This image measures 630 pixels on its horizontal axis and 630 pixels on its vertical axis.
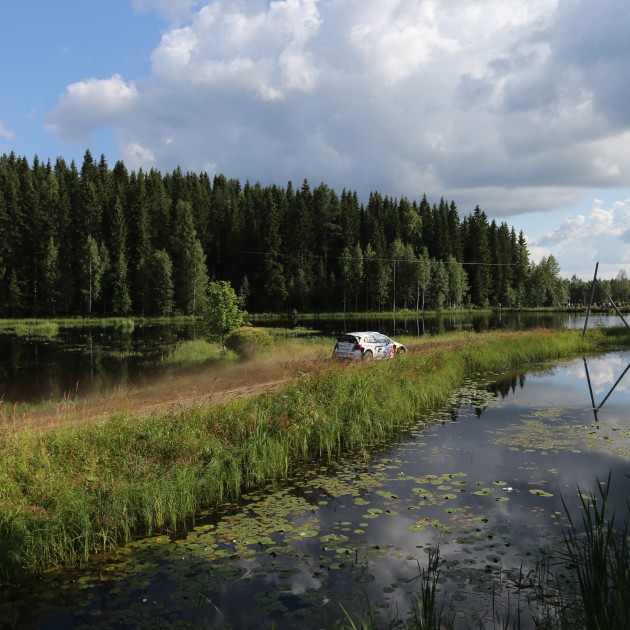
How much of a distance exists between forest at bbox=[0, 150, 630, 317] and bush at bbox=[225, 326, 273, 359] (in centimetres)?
5752

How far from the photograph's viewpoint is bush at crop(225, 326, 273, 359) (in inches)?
1269

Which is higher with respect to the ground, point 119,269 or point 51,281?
point 119,269

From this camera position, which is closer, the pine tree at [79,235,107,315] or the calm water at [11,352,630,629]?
the calm water at [11,352,630,629]

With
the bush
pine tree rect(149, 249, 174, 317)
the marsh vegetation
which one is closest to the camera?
the marsh vegetation

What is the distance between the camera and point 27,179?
10419 centimetres

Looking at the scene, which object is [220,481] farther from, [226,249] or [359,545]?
[226,249]

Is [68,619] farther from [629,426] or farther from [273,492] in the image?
[629,426]

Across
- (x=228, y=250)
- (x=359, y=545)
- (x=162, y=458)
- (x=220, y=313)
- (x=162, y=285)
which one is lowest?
(x=359, y=545)

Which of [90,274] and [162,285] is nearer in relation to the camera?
[90,274]

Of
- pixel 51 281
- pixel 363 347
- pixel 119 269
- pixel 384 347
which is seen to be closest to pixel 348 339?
pixel 363 347

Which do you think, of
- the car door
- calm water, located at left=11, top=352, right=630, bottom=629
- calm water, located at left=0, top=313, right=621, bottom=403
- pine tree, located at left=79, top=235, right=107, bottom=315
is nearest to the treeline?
pine tree, located at left=79, top=235, right=107, bottom=315

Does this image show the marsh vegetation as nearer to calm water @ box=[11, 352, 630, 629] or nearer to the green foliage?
calm water @ box=[11, 352, 630, 629]

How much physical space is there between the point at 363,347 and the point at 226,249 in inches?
3808

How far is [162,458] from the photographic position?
11.4 meters
